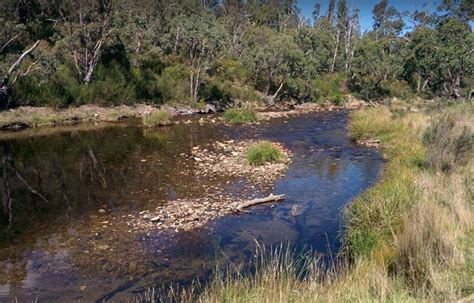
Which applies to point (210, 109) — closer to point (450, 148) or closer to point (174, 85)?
point (174, 85)

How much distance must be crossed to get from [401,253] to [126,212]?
7209 millimetres

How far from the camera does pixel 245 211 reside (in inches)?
427

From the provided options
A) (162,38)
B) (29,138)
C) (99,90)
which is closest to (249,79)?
(162,38)

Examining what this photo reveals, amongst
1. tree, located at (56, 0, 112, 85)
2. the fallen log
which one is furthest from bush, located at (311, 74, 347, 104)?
the fallen log

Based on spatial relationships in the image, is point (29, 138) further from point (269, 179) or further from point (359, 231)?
point (359, 231)

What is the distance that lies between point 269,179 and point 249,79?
32.0 metres

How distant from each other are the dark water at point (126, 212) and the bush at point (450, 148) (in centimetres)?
248

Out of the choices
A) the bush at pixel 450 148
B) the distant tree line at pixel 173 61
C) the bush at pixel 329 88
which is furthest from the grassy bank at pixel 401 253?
the bush at pixel 329 88

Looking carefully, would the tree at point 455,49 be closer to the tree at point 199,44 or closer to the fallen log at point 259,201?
the tree at point 199,44

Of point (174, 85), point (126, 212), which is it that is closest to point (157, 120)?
point (174, 85)

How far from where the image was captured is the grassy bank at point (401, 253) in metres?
4.91

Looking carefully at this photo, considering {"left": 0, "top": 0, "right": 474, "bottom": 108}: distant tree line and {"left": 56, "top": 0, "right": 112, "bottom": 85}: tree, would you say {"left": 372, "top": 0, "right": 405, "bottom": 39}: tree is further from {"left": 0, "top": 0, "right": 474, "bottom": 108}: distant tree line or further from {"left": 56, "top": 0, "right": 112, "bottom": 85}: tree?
{"left": 56, "top": 0, "right": 112, "bottom": 85}: tree

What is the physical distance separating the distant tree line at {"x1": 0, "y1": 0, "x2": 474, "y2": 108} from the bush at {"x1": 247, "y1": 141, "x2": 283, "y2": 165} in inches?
724

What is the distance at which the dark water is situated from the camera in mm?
7586
